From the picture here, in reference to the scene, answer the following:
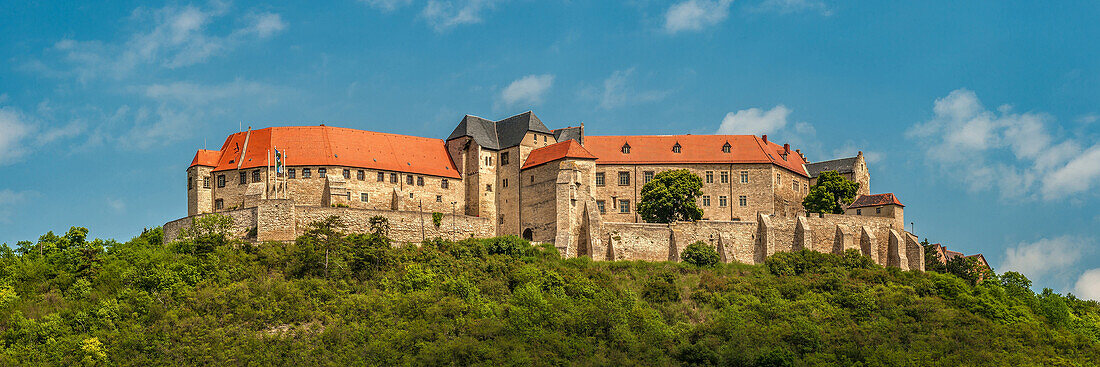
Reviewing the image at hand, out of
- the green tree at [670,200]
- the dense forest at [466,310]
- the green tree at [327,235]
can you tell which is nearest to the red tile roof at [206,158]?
the dense forest at [466,310]

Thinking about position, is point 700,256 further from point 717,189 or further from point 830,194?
point 830,194

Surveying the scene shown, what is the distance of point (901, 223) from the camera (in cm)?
10281

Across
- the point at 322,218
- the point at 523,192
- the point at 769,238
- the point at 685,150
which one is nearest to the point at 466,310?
the point at 322,218

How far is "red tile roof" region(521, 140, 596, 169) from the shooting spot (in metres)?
97.2

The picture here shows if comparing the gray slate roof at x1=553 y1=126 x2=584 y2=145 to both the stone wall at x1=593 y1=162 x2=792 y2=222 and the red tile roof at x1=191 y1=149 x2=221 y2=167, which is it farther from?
the red tile roof at x1=191 y1=149 x2=221 y2=167

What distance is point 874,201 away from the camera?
4156 inches

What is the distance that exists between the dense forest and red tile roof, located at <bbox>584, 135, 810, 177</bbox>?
572 inches

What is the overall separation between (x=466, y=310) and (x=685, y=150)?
32.7 metres

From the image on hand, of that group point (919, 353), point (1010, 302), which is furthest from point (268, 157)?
point (1010, 302)

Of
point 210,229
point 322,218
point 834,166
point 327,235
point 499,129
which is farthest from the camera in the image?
point 834,166

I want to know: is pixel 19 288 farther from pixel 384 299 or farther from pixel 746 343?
pixel 746 343

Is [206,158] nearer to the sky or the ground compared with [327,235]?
nearer to the sky

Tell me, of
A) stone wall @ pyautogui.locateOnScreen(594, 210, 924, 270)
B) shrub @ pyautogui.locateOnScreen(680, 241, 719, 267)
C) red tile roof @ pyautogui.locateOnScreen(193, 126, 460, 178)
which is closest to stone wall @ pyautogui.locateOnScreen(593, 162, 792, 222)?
stone wall @ pyautogui.locateOnScreen(594, 210, 924, 270)

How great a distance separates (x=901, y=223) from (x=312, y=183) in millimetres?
45133
